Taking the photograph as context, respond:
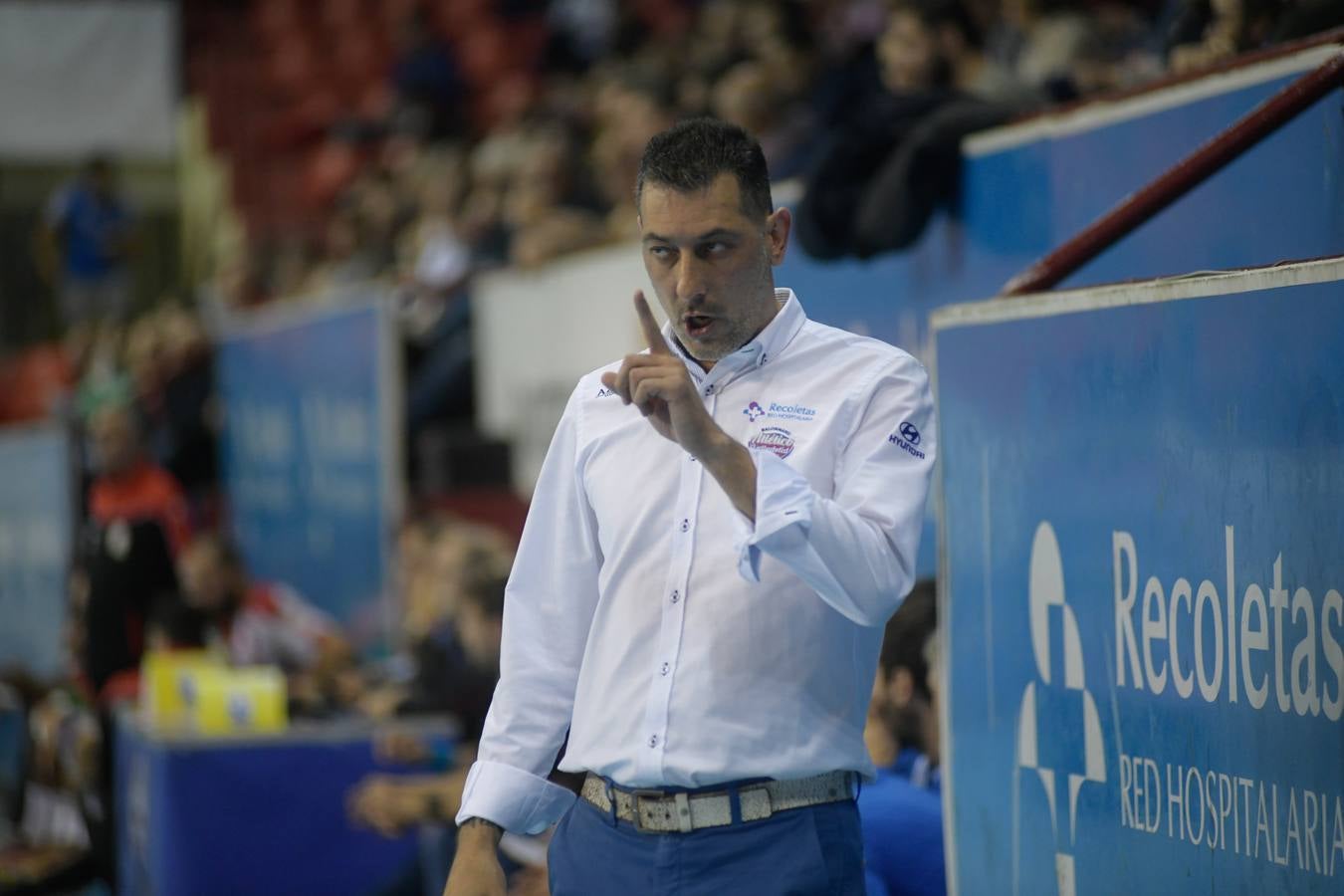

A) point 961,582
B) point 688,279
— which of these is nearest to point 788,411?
point 688,279

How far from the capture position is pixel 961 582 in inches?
140

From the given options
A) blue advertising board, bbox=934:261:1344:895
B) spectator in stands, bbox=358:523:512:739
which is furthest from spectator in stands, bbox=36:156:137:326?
blue advertising board, bbox=934:261:1344:895

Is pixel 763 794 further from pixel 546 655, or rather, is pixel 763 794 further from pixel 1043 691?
pixel 1043 691

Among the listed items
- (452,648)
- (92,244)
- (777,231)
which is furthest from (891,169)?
(92,244)

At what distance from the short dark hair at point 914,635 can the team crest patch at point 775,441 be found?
1.51 meters

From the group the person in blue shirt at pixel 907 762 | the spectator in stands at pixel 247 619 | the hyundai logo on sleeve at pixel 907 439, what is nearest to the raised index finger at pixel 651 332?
the hyundai logo on sleeve at pixel 907 439

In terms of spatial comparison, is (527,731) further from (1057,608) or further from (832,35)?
(832,35)

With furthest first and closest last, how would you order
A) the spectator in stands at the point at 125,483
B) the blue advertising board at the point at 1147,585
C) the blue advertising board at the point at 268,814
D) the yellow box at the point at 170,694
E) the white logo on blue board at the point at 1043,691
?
1. the spectator in stands at the point at 125,483
2. the yellow box at the point at 170,694
3. the blue advertising board at the point at 268,814
4. the white logo on blue board at the point at 1043,691
5. the blue advertising board at the point at 1147,585

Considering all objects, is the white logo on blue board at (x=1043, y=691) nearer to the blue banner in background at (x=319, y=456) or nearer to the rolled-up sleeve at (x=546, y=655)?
the rolled-up sleeve at (x=546, y=655)

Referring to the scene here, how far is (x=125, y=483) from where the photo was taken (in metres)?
9.19

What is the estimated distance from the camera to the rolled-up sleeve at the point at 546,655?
271 cm

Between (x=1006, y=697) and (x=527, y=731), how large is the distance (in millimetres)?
1062

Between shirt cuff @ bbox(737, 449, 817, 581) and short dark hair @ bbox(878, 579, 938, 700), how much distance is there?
173 centimetres

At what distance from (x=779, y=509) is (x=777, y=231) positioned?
1.59ft
